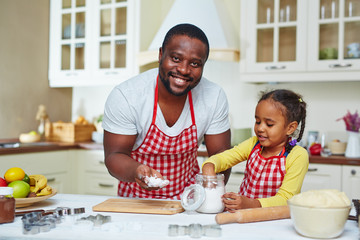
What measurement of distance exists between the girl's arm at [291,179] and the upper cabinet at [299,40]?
154 cm

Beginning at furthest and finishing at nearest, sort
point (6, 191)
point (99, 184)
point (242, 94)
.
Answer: point (242, 94) → point (99, 184) → point (6, 191)

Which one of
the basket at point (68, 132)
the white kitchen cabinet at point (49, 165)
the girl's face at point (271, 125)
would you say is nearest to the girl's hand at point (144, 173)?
the girl's face at point (271, 125)

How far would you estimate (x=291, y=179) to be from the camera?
4.49 feet

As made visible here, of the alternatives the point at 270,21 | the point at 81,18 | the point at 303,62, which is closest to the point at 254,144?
the point at 303,62

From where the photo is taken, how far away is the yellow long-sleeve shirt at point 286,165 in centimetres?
130

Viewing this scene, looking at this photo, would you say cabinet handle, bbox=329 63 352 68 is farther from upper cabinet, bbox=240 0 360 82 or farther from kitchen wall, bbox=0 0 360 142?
kitchen wall, bbox=0 0 360 142

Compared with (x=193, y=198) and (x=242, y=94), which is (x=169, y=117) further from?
(x=242, y=94)

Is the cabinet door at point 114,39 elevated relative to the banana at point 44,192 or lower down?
elevated

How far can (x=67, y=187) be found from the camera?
3311 millimetres

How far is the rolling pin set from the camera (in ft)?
3.62

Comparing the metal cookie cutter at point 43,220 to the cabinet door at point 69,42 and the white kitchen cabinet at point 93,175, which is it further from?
the cabinet door at point 69,42

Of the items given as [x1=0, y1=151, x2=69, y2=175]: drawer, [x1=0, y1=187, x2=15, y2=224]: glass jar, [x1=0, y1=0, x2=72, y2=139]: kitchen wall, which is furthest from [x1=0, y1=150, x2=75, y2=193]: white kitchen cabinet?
[x1=0, y1=187, x2=15, y2=224]: glass jar

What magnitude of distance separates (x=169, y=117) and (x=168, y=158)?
19 cm

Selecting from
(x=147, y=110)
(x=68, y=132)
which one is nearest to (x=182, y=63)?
(x=147, y=110)
